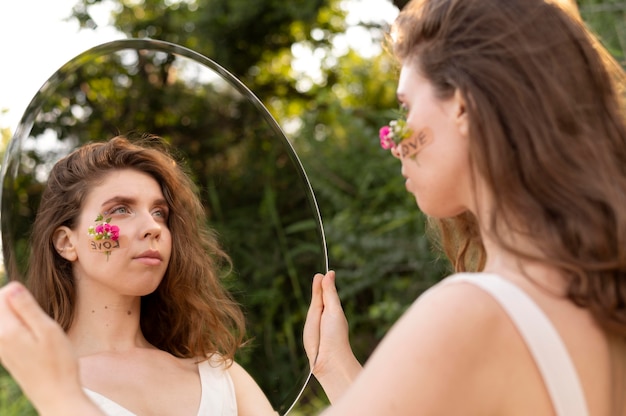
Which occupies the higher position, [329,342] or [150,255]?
[150,255]

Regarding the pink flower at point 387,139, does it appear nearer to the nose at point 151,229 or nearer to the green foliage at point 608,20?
the nose at point 151,229

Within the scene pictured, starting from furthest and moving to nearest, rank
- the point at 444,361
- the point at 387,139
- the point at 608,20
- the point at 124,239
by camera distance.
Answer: the point at 608,20, the point at 124,239, the point at 387,139, the point at 444,361

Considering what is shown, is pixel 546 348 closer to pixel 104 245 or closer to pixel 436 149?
pixel 436 149

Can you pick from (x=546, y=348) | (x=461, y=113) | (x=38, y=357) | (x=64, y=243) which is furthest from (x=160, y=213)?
(x=546, y=348)

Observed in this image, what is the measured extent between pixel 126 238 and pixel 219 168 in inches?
21.9

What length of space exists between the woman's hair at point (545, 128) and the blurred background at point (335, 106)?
131cm

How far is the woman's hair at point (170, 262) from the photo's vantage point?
126 cm

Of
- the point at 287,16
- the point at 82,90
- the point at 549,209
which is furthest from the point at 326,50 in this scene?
the point at 549,209

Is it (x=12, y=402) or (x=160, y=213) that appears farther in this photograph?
(x=12, y=402)

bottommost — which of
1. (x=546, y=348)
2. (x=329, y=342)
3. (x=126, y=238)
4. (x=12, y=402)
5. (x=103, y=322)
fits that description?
(x=12, y=402)

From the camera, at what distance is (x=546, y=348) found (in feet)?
2.95

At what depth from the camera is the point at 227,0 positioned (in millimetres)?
4352

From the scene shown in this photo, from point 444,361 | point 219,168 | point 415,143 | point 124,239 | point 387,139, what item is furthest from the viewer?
point 219,168

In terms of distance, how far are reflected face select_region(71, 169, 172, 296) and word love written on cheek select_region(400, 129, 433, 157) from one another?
462 mm
